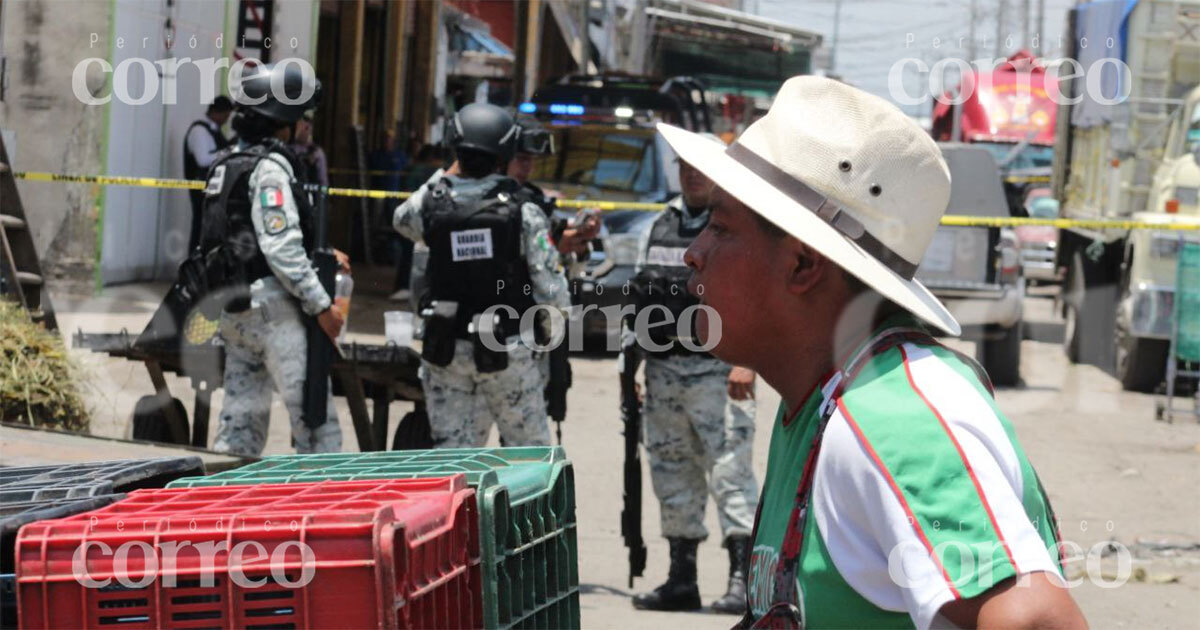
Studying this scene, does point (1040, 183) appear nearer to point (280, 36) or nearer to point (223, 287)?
point (280, 36)

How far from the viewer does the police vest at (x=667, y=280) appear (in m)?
5.95

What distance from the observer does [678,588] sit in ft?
19.8

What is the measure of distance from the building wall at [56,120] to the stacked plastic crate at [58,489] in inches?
378

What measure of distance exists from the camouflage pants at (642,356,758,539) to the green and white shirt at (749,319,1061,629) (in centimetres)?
415

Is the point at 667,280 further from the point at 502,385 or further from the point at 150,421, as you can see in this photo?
the point at 150,421

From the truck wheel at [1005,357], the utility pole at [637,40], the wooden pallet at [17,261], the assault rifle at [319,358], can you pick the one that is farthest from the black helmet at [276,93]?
the utility pole at [637,40]

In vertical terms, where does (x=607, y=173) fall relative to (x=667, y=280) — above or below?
above

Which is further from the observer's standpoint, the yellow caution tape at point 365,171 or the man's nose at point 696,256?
the yellow caution tape at point 365,171

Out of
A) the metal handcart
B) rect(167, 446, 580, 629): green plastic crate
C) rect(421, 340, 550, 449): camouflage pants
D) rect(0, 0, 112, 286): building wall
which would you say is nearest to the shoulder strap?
rect(167, 446, 580, 629): green plastic crate

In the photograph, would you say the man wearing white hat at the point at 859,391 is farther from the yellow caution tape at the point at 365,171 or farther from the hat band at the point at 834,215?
the yellow caution tape at the point at 365,171

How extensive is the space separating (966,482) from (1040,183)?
24.3 m

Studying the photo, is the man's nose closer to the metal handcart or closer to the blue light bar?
the metal handcart

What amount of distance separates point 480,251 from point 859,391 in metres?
4.23

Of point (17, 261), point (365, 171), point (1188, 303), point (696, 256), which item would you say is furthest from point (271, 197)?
point (365, 171)
